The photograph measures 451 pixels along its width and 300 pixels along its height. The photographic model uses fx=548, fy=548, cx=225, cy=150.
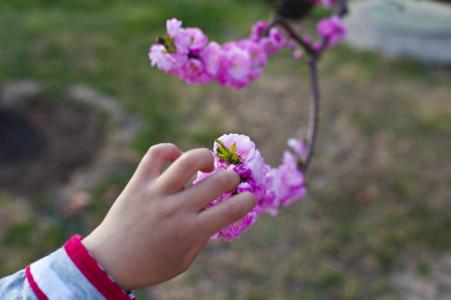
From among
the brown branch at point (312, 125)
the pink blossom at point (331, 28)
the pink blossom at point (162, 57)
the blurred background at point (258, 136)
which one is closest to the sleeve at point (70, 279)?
the pink blossom at point (162, 57)

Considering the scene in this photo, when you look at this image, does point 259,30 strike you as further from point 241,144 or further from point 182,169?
point 182,169

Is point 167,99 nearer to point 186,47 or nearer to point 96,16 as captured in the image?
point 96,16

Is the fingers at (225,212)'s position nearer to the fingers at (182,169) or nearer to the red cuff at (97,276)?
the fingers at (182,169)

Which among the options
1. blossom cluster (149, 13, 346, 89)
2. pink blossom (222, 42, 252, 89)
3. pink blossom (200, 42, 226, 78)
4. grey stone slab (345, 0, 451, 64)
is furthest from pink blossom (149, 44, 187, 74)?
grey stone slab (345, 0, 451, 64)

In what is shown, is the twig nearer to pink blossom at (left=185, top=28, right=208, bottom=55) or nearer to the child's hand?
pink blossom at (left=185, top=28, right=208, bottom=55)

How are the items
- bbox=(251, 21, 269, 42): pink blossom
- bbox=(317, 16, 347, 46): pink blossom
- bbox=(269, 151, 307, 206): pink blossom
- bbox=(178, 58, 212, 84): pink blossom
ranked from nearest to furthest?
bbox=(178, 58, 212, 84): pink blossom < bbox=(269, 151, 307, 206): pink blossom < bbox=(251, 21, 269, 42): pink blossom < bbox=(317, 16, 347, 46): pink blossom

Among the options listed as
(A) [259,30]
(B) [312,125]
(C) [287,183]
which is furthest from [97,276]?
(A) [259,30]

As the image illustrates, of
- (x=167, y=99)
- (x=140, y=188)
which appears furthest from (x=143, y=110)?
(x=140, y=188)
